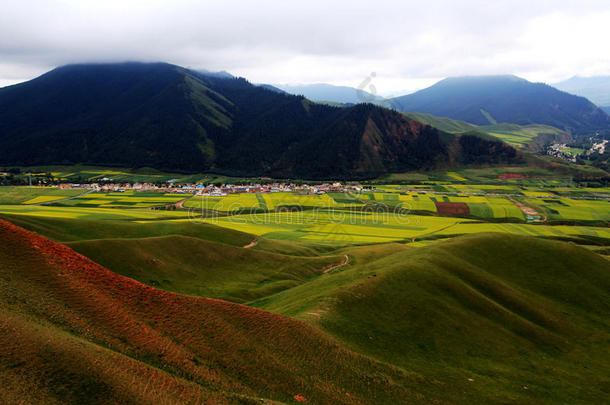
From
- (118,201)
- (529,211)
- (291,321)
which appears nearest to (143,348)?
(291,321)

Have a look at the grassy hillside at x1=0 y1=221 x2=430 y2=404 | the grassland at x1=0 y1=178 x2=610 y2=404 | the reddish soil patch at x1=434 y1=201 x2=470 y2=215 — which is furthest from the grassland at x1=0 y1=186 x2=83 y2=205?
the reddish soil patch at x1=434 y1=201 x2=470 y2=215

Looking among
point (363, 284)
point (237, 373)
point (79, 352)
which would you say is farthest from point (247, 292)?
point (79, 352)

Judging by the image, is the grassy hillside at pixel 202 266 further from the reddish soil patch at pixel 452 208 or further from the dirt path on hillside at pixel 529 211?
the dirt path on hillside at pixel 529 211

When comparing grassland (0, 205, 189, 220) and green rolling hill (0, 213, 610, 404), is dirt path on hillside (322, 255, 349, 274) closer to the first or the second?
green rolling hill (0, 213, 610, 404)

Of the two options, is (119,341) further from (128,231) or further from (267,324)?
(128,231)

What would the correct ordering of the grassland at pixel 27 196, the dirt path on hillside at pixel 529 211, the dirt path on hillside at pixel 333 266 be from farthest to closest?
the grassland at pixel 27 196, the dirt path on hillside at pixel 529 211, the dirt path on hillside at pixel 333 266

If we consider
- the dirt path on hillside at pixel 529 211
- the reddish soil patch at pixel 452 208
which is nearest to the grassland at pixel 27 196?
the reddish soil patch at pixel 452 208
